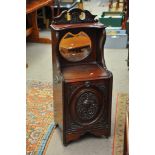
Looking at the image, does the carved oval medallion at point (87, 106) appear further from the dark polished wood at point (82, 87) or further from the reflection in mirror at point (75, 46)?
the reflection in mirror at point (75, 46)

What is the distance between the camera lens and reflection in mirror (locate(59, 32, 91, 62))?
1.94 meters

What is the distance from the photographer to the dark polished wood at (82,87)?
1.89m

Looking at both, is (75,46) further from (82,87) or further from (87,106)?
(87,106)

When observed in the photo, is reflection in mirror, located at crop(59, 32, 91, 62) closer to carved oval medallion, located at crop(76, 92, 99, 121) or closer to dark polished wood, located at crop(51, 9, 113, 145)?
dark polished wood, located at crop(51, 9, 113, 145)

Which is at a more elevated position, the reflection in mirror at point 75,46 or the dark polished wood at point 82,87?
the reflection in mirror at point 75,46

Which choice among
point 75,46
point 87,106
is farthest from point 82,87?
point 75,46

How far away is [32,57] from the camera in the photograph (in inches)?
150

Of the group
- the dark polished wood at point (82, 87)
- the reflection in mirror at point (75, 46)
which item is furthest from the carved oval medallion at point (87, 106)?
the reflection in mirror at point (75, 46)

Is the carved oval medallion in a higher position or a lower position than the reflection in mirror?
lower

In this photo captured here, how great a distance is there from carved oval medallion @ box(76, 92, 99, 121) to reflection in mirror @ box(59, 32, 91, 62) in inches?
10.8

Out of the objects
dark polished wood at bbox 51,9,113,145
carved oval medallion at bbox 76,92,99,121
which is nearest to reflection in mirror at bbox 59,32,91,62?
dark polished wood at bbox 51,9,113,145
